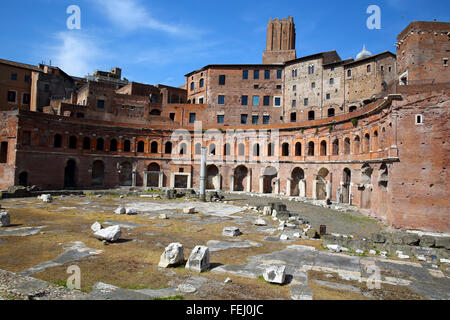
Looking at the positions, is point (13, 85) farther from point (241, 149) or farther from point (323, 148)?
point (323, 148)

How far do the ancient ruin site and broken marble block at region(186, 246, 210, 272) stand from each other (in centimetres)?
4

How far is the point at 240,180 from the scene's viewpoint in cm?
3800

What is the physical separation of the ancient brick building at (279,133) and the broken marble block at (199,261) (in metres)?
13.8

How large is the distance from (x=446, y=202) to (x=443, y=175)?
152 cm

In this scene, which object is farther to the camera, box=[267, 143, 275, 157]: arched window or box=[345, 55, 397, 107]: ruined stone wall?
box=[267, 143, 275, 157]: arched window

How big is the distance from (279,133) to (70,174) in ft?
83.6

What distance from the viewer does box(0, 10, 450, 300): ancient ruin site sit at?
8.68 m

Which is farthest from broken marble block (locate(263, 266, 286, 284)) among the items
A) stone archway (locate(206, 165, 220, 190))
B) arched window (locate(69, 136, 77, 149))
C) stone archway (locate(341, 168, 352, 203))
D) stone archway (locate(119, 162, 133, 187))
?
arched window (locate(69, 136, 77, 149))

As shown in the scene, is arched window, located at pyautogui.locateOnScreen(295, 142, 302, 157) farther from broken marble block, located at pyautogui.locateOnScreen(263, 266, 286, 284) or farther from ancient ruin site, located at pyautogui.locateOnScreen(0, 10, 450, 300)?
broken marble block, located at pyautogui.locateOnScreen(263, 266, 286, 284)

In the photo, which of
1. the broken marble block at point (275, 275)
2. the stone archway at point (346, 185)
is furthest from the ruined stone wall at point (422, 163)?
the broken marble block at point (275, 275)

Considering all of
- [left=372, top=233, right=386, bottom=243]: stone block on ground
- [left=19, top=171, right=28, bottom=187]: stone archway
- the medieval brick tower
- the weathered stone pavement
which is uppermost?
the medieval brick tower

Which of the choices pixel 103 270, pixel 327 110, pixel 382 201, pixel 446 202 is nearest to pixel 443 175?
pixel 446 202

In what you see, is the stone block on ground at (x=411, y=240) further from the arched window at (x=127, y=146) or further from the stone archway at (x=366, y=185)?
the arched window at (x=127, y=146)

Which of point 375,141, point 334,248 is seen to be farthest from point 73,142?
point 334,248
